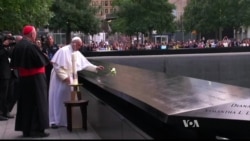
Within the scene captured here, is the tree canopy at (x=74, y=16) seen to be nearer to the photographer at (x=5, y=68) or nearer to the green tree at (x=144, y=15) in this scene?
the green tree at (x=144, y=15)

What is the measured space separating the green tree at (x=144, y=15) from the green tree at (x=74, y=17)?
7.10m

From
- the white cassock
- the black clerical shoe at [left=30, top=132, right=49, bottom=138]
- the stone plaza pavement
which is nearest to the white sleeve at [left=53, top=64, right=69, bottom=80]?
the white cassock

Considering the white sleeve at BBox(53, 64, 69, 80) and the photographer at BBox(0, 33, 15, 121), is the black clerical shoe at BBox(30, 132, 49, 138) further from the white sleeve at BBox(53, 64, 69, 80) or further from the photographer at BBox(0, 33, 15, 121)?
the photographer at BBox(0, 33, 15, 121)

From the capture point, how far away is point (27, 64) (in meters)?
8.30

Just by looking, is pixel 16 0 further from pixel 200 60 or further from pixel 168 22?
pixel 168 22

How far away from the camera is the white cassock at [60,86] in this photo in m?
9.59

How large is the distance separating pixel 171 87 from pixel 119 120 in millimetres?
1649

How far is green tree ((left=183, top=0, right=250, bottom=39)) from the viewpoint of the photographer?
4900 cm

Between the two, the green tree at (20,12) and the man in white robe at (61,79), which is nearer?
the man in white robe at (61,79)

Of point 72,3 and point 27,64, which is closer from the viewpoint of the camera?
point 27,64

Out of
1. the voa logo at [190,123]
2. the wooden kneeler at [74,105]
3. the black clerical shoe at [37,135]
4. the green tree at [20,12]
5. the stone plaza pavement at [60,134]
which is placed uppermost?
the green tree at [20,12]

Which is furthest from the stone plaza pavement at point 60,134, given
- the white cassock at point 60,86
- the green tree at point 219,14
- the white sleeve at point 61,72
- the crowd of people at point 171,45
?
the green tree at point 219,14

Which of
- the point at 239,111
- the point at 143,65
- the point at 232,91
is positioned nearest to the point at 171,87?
the point at 232,91

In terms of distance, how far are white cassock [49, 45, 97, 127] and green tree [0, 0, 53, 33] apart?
46.4ft
